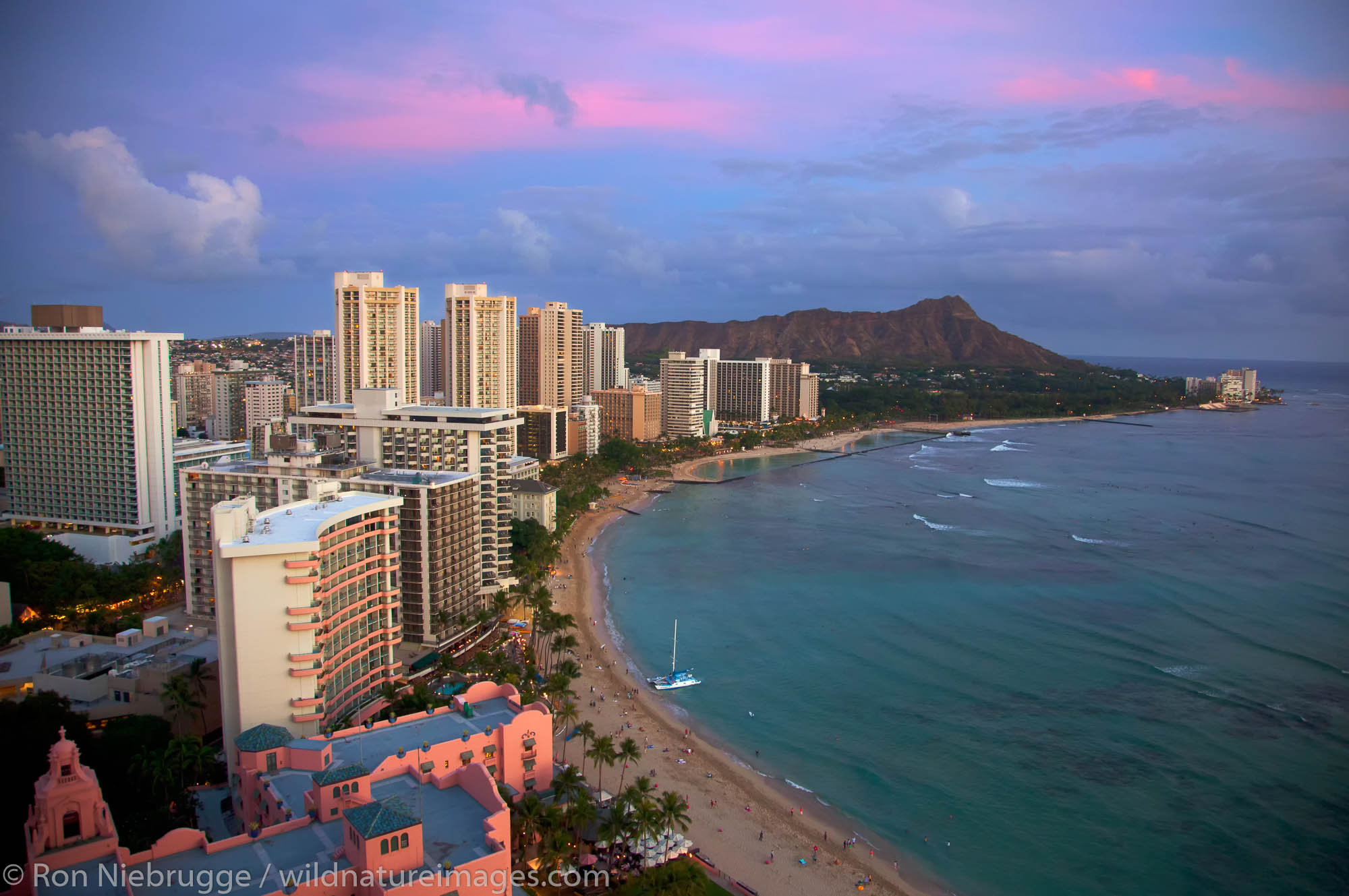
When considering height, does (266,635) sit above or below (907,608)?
above

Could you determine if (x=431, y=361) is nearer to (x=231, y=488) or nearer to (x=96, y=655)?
(x=231, y=488)

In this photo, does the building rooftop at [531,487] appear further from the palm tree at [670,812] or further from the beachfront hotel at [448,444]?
the palm tree at [670,812]

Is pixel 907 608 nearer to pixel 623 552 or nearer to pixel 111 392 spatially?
pixel 623 552

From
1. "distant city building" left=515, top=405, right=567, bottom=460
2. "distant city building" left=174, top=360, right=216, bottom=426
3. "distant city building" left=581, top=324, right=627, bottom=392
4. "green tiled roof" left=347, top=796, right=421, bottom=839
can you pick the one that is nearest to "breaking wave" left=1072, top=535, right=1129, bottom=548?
"distant city building" left=515, top=405, right=567, bottom=460

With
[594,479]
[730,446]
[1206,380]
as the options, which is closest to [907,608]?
[594,479]

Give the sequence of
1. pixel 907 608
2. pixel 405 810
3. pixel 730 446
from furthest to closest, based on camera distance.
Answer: pixel 730 446
pixel 907 608
pixel 405 810

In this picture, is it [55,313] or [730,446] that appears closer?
[55,313]

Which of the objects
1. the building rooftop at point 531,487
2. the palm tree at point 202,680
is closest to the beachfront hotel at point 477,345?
the building rooftop at point 531,487
